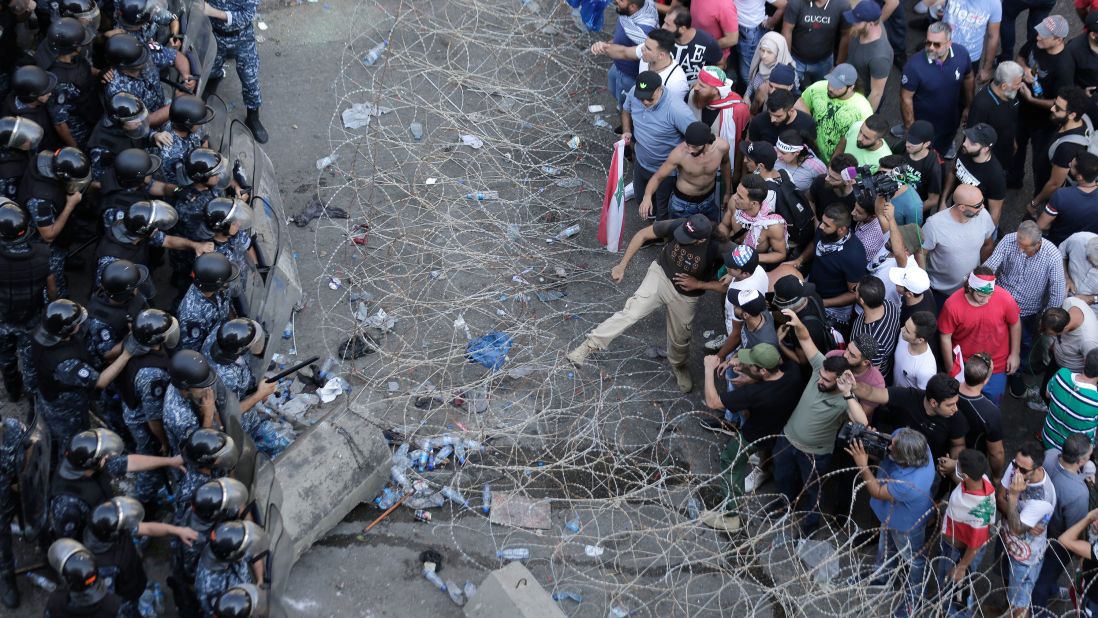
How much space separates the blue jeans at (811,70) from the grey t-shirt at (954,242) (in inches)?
96.0

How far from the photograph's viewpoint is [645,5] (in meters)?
9.72

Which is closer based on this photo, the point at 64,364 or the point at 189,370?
the point at 189,370

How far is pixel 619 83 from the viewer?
9.88m

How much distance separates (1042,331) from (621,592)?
3.26 metres

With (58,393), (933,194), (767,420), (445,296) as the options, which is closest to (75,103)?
(58,393)

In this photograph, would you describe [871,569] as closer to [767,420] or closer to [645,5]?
[767,420]

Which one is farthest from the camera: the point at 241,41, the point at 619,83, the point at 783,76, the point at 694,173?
the point at 619,83

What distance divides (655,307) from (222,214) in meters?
3.10

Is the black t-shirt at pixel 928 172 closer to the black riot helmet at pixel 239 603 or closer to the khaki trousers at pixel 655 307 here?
the khaki trousers at pixel 655 307

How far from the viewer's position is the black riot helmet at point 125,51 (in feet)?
25.7

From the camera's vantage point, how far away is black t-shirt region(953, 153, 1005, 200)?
7887mm

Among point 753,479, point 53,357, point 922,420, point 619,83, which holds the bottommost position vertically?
point 753,479

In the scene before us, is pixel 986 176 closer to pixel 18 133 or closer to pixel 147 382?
pixel 147 382

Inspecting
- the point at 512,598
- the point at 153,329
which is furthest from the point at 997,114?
the point at 153,329
